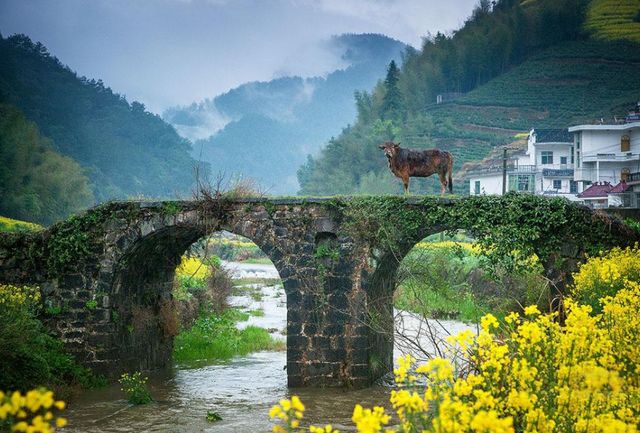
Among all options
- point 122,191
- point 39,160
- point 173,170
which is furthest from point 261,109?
point 39,160

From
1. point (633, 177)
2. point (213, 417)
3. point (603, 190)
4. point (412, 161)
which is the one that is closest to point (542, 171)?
point (603, 190)

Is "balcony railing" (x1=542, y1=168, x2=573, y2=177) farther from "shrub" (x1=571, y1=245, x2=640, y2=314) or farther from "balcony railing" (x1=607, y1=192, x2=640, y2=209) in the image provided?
"shrub" (x1=571, y1=245, x2=640, y2=314)

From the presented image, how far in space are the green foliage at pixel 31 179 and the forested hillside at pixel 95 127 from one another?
9965 mm

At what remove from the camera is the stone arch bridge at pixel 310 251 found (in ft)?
47.8

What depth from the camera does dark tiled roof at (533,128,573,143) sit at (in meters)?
47.2

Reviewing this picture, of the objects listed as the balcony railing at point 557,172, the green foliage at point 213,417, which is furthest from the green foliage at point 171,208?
the balcony railing at point 557,172

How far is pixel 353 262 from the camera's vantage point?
1530 cm

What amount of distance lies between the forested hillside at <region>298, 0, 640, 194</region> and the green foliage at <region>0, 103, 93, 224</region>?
21.7 m

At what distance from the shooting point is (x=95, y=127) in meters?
76.2

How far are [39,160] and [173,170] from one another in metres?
31.5

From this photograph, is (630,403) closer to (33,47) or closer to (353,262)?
(353,262)

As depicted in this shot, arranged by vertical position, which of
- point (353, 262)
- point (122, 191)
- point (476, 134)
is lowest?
point (353, 262)

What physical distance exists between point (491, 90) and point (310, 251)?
64.7 metres

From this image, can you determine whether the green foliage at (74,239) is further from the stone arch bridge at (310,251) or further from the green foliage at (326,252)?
the green foliage at (326,252)
